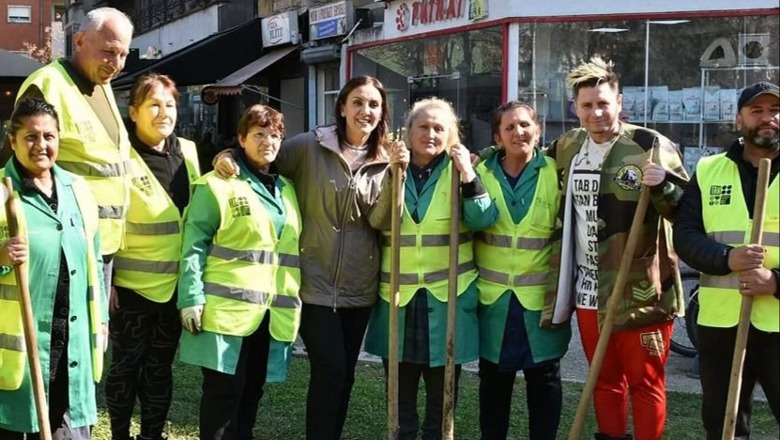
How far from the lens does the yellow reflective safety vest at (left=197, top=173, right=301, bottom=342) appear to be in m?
4.53

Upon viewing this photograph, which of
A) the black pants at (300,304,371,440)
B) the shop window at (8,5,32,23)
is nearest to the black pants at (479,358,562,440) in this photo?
the black pants at (300,304,371,440)

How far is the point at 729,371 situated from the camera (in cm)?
405

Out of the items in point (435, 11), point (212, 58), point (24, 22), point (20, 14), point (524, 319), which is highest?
point (20, 14)

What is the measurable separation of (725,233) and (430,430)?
1688mm

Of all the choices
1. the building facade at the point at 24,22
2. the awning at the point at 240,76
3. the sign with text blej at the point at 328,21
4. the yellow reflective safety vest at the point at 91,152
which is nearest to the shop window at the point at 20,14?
the building facade at the point at 24,22

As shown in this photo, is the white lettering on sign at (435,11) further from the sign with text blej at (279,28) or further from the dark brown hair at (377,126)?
the dark brown hair at (377,126)

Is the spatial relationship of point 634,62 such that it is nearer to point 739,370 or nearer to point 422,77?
point 422,77

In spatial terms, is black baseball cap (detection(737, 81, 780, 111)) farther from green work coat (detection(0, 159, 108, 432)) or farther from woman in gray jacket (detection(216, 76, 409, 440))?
green work coat (detection(0, 159, 108, 432))

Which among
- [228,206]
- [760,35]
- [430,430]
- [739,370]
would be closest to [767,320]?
[739,370]

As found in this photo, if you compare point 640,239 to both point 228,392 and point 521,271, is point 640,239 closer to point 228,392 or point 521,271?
point 521,271

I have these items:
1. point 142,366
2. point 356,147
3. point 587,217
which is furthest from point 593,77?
point 142,366

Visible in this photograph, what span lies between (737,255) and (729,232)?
171 mm

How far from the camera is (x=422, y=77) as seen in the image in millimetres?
→ 14227

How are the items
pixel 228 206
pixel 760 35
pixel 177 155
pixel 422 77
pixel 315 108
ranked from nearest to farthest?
1. pixel 228 206
2. pixel 177 155
3. pixel 760 35
4. pixel 422 77
5. pixel 315 108
